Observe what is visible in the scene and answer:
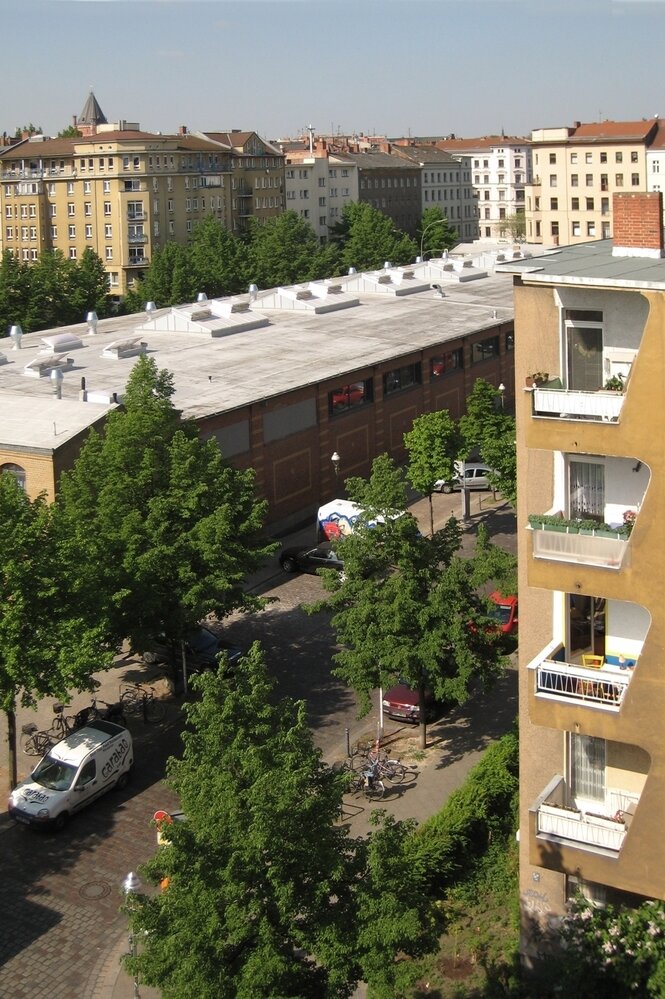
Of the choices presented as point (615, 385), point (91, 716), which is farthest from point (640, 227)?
point (91, 716)

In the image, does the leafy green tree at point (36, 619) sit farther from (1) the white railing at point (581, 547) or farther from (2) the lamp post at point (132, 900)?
(1) the white railing at point (581, 547)

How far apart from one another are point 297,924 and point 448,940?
507cm

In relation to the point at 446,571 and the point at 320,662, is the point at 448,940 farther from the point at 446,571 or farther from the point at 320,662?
the point at 320,662

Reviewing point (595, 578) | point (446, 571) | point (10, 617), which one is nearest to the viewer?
point (595, 578)

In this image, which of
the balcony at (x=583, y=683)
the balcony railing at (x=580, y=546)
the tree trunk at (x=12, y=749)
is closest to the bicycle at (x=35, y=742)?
the tree trunk at (x=12, y=749)

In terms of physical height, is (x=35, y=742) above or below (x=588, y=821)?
below

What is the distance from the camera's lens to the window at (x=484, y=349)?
2128 inches

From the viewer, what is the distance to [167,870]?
15.1m

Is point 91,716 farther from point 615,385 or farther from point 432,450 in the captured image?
point 615,385

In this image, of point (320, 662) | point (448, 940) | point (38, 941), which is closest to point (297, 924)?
point (448, 940)

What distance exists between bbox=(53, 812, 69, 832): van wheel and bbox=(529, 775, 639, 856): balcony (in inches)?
447

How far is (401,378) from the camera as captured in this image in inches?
1913

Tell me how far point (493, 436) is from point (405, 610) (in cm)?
1599

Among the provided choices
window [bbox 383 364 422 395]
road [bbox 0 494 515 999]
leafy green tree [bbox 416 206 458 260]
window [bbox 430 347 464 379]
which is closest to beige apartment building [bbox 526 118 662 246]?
leafy green tree [bbox 416 206 458 260]
